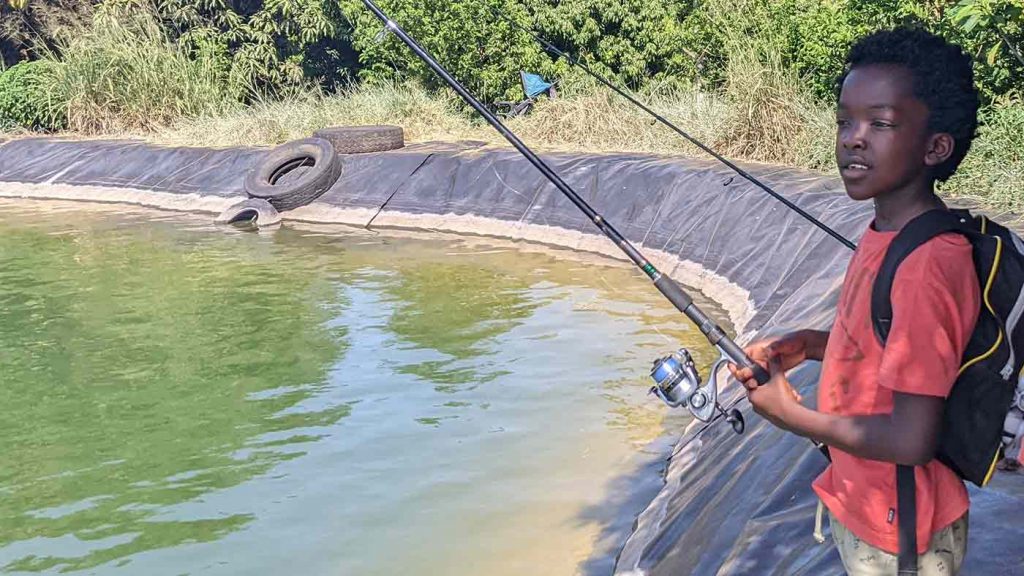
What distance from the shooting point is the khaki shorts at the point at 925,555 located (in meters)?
2.31

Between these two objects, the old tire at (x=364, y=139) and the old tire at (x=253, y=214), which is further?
the old tire at (x=364, y=139)

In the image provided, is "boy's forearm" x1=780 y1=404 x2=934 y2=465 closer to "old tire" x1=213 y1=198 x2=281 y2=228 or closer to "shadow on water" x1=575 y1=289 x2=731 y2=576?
"shadow on water" x1=575 y1=289 x2=731 y2=576

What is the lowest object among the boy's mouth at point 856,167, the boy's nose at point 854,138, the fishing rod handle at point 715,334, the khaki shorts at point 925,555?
the khaki shorts at point 925,555

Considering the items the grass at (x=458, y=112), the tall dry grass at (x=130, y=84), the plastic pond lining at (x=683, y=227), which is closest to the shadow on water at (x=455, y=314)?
the plastic pond lining at (x=683, y=227)

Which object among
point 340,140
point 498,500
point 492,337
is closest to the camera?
point 498,500


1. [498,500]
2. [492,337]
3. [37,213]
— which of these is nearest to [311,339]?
[492,337]

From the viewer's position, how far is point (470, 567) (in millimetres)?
5465

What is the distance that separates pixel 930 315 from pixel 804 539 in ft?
5.84

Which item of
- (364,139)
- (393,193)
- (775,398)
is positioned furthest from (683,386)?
(364,139)

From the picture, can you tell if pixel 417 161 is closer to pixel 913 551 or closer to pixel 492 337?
pixel 492 337

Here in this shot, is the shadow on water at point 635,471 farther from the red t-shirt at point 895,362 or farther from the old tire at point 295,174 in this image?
the old tire at point 295,174

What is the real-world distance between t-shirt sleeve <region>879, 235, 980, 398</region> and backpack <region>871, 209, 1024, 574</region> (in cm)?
2

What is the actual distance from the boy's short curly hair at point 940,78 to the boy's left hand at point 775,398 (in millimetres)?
516

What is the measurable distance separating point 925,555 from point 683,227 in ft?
33.4
